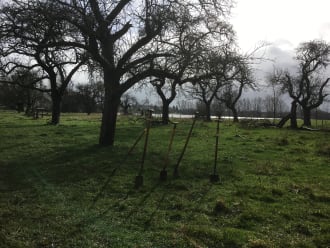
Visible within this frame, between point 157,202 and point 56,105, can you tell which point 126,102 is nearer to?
point 56,105

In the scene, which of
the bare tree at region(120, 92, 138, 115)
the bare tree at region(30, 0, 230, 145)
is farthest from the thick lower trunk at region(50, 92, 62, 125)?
the bare tree at region(120, 92, 138, 115)

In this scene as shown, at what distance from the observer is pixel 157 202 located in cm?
865

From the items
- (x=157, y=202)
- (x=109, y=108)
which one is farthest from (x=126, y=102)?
(x=157, y=202)

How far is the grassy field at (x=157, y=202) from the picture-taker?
255 inches

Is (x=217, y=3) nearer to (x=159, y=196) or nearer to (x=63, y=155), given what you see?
(x=63, y=155)

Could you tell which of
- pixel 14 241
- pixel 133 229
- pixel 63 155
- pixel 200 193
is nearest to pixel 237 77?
pixel 63 155

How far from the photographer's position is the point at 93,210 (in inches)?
308

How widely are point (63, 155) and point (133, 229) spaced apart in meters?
8.27

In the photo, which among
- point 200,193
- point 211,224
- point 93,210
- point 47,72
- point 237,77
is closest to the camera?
point 211,224

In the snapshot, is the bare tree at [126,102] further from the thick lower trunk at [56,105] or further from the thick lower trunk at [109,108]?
the thick lower trunk at [109,108]

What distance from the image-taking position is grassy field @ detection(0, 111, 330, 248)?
649 cm

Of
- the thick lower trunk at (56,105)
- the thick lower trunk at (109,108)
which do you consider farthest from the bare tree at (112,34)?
the thick lower trunk at (56,105)

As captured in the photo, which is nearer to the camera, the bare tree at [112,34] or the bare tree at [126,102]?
the bare tree at [112,34]

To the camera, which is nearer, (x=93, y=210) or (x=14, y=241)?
(x=14, y=241)
